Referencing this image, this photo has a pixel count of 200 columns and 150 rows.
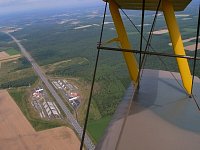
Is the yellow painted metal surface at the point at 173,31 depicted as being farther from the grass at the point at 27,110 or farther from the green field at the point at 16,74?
the green field at the point at 16,74

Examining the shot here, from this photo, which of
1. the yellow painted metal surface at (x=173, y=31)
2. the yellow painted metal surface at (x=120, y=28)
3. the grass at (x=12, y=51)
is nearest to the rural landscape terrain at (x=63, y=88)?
the grass at (x=12, y=51)

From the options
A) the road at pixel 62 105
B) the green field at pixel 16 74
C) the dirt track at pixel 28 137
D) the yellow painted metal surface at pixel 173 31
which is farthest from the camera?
the green field at pixel 16 74

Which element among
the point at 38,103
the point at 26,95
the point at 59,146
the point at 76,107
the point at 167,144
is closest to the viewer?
the point at 167,144

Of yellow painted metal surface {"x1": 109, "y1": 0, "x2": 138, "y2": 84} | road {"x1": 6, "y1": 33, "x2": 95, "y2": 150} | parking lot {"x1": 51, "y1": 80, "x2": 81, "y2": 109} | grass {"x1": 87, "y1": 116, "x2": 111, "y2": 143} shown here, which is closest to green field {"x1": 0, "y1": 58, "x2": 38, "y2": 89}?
road {"x1": 6, "y1": 33, "x2": 95, "y2": 150}

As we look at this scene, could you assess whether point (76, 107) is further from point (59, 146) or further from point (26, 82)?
point (26, 82)

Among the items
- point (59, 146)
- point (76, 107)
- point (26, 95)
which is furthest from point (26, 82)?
point (59, 146)

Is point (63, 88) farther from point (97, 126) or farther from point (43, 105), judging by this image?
point (97, 126)

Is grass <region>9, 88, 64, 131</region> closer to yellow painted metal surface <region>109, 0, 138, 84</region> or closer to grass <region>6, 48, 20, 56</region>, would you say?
yellow painted metal surface <region>109, 0, 138, 84</region>
